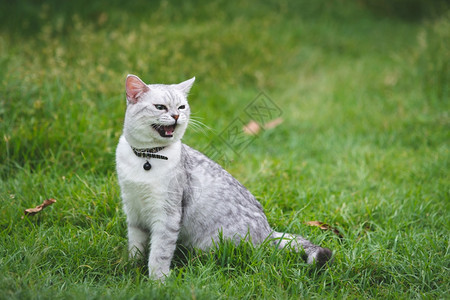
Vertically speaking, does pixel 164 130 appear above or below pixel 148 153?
above

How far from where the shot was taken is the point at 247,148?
16.8ft

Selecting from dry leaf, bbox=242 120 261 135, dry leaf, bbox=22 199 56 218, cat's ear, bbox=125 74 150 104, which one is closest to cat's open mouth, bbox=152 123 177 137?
cat's ear, bbox=125 74 150 104

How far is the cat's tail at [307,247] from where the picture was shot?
2.66m

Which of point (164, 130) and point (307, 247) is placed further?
point (307, 247)

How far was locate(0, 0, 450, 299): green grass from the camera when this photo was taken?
2.68 m

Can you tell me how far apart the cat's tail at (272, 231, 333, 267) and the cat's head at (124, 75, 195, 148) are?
3.50 feet

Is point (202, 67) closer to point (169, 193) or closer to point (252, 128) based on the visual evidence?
point (252, 128)

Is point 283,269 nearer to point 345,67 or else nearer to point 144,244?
point 144,244

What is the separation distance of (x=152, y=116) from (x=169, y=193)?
1.75 feet

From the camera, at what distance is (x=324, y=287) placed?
8.39 feet

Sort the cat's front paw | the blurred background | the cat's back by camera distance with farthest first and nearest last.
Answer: the blurred background
the cat's back
the cat's front paw

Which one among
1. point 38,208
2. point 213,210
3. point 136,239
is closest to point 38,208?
point 38,208

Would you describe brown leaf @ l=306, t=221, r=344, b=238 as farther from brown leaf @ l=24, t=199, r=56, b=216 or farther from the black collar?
brown leaf @ l=24, t=199, r=56, b=216

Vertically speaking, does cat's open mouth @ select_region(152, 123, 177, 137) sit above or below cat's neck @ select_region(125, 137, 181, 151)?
above
